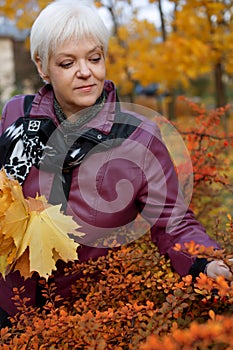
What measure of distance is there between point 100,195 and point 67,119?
34 cm

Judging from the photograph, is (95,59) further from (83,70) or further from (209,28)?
(209,28)

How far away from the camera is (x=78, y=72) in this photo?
71.5 inches

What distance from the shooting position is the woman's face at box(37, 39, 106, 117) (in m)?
1.79

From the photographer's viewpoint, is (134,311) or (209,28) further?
(209,28)

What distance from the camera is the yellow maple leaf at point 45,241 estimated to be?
150 cm

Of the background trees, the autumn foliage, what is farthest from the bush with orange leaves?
the background trees

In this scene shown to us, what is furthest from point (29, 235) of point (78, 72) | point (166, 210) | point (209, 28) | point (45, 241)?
point (209, 28)

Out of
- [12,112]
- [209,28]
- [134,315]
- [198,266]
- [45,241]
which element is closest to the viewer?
[134,315]

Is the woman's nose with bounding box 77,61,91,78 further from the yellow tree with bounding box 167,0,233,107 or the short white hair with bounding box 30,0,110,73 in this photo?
the yellow tree with bounding box 167,0,233,107

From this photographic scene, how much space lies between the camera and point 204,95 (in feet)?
88.2

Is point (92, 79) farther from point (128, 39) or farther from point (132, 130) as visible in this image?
point (128, 39)

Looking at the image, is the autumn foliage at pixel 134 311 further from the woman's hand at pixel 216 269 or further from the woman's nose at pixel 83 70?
the woman's nose at pixel 83 70

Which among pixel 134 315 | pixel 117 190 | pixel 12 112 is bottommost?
pixel 134 315

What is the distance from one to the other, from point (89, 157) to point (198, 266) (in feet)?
1.84
